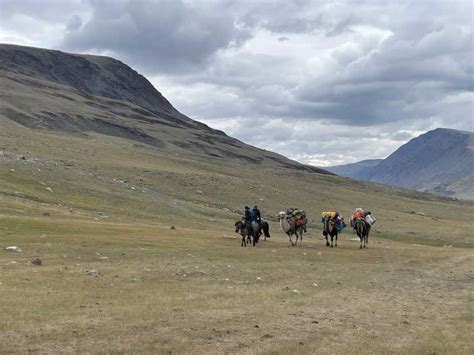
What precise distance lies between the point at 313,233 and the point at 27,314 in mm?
50151

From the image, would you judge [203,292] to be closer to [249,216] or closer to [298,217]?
[249,216]

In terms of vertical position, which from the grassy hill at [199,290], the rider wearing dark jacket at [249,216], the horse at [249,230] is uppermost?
the rider wearing dark jacket at [249,216]

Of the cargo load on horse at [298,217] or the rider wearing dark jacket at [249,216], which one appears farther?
the cargo load on horse at [298,217]

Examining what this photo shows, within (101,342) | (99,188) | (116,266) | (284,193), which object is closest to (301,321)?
(101,342)

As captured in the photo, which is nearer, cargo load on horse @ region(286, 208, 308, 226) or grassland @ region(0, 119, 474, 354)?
grassland @ region(0, 119, 474, 354)

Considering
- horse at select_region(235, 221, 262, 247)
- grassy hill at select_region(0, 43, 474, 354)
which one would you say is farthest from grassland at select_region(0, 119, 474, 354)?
horse at select_region(235, 221, 262, 247)

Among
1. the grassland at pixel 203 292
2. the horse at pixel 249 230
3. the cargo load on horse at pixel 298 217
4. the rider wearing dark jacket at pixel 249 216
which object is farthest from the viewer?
the cargo load on horse at pixel 298 217

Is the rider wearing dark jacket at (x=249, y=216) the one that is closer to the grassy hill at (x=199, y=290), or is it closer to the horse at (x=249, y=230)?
the horse at (x=249, y=230)

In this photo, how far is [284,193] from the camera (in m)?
97.0

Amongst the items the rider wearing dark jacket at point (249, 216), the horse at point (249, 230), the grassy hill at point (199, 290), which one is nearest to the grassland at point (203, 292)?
the grassy hill at point (199, 290)

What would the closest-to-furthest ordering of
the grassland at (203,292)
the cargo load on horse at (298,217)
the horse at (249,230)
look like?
the grassland at (203,292), the horse at (249,230), the cargo load on horse at (298,217)

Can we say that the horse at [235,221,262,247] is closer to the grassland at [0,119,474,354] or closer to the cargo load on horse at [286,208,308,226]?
the grassland at [0,119,474,354]

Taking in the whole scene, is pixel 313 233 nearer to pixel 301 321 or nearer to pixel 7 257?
pixel 7 257

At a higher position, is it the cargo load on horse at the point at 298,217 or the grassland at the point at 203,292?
the cargo load on horse at the point at 298,217
